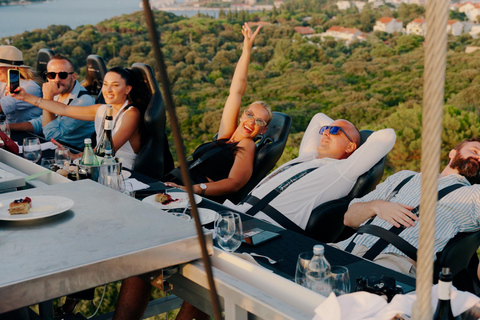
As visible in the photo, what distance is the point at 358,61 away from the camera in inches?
811

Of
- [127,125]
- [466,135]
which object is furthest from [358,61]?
[127,125]

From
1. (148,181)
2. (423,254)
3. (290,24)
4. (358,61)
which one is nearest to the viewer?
(423,254)

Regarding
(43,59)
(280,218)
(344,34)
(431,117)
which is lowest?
(344,34)

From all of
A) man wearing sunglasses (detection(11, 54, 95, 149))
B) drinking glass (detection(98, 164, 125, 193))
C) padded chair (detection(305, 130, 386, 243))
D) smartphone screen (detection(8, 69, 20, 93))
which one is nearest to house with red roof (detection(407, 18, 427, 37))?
man wearing sunglasses (detection(11, 54, 95, 149))

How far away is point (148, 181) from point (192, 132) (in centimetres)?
1566

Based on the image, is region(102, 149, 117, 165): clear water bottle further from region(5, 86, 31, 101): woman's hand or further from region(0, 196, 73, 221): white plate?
region(5, 86, 31, 101): woman's hand

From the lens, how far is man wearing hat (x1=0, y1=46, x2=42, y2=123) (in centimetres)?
462

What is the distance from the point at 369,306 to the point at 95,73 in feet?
14.8

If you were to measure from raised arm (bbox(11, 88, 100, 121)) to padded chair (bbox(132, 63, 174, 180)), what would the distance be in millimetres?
439

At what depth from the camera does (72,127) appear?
4.04 metres

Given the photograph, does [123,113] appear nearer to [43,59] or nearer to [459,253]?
[459,253]

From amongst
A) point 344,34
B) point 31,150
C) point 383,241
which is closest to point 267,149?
point 383,241

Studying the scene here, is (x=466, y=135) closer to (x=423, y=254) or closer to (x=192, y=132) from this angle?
(x=192, y=132)

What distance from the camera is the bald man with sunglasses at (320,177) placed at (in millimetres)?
2717
